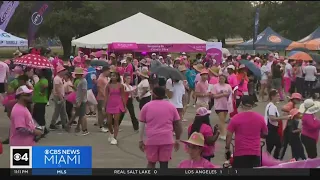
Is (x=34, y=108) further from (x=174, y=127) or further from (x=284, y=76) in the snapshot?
(x=284, y=76)

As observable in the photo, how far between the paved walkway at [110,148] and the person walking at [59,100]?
329mm

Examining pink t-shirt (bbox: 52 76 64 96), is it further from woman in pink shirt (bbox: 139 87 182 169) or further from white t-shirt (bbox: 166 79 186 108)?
woman in pink shirt (bbox: 139 87 182 169)

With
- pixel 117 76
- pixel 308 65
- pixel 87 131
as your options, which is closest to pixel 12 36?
pixel 87 131

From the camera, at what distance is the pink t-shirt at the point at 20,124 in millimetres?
6234

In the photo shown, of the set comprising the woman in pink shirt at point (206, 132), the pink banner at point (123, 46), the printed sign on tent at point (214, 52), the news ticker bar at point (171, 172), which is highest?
the pink banner at point (123, 46)

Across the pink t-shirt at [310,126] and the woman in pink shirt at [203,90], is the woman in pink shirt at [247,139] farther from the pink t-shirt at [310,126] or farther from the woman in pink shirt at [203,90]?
the woman in pink shirt at [203,90]

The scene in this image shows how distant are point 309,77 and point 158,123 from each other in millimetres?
14430

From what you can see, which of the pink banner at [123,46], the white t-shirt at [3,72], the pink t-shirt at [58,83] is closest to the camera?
the pink t-shirt at [58,83]

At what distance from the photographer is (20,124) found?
6219 millimetres

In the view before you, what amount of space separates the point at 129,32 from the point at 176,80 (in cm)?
1336

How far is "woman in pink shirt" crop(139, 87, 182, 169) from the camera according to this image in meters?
6.55

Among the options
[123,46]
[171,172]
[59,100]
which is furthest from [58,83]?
[123,46]

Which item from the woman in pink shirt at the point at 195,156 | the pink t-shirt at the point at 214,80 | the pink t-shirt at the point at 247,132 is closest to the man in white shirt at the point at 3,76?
the pink t-shirt at the point at 214,80

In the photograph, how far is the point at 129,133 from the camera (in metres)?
11.9
